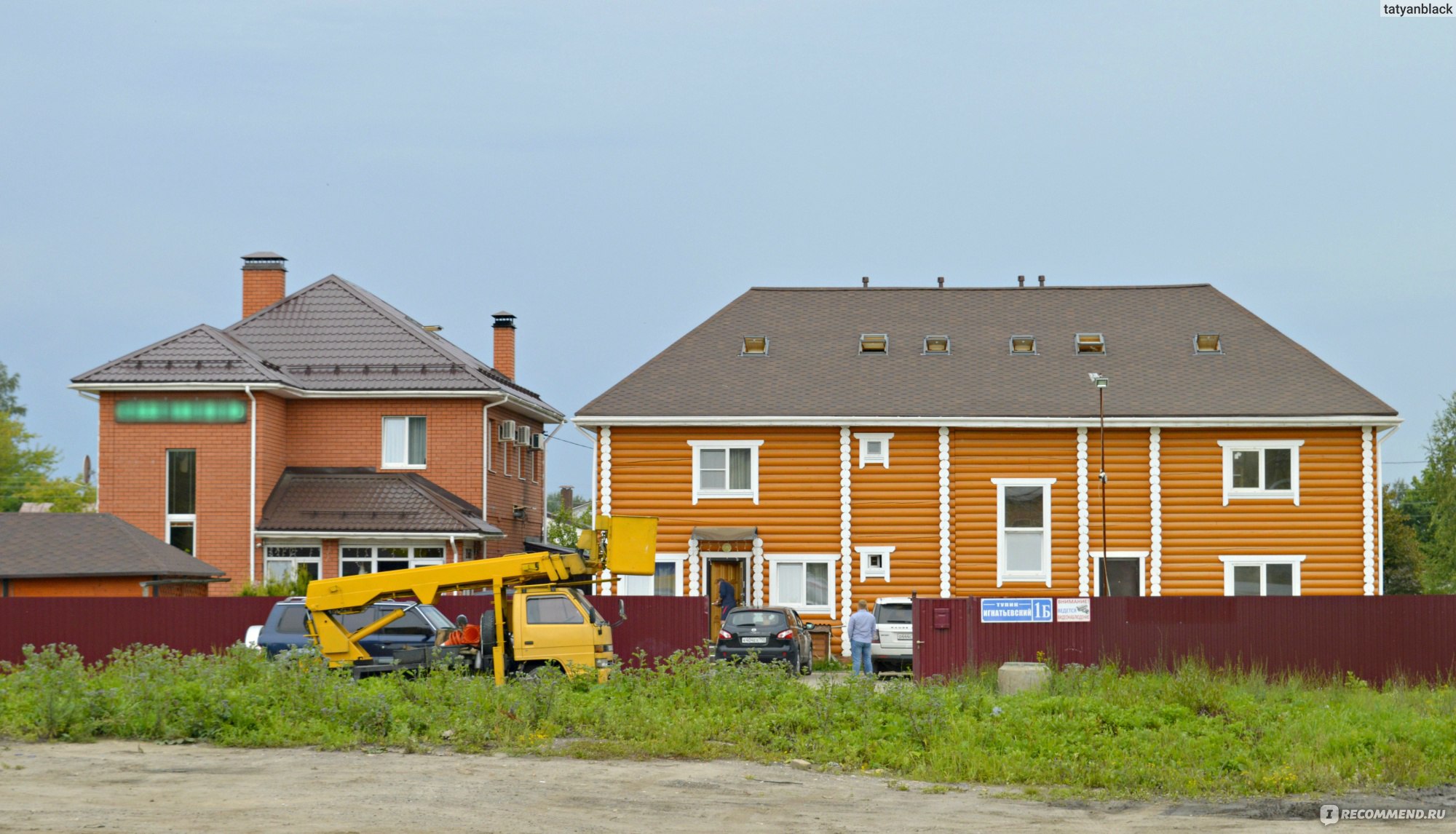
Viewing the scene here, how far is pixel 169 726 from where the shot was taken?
56.1 feet

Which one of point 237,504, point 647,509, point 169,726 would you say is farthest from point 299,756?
point 237,504

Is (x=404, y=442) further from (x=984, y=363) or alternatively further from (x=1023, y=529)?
(x=1023, y=529)

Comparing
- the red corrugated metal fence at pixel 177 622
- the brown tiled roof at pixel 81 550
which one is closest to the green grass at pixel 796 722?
the red corrugated metal fence at pixel 177 622

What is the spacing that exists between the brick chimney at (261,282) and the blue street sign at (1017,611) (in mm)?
24058

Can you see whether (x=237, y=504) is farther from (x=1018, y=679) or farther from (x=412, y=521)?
(x=1018, y=679)

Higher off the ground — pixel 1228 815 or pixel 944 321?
pixel 944 321

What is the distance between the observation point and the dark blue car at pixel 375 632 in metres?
23.2

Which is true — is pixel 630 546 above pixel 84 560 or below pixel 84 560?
above

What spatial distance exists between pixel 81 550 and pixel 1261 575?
77.9 feet

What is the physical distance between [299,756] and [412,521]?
19.8 m

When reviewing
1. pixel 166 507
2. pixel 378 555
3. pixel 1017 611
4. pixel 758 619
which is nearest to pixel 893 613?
pixel 758 619

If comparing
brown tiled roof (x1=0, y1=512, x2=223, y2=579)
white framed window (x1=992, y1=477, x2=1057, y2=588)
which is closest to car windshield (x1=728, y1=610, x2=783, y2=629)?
white framed window (x1=992, y1=477, x2=1057, y2=588)

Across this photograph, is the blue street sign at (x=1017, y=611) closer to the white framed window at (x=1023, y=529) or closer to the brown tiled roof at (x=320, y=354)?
the white framed window at (x=1023, y=529)

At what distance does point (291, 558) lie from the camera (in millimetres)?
36125
